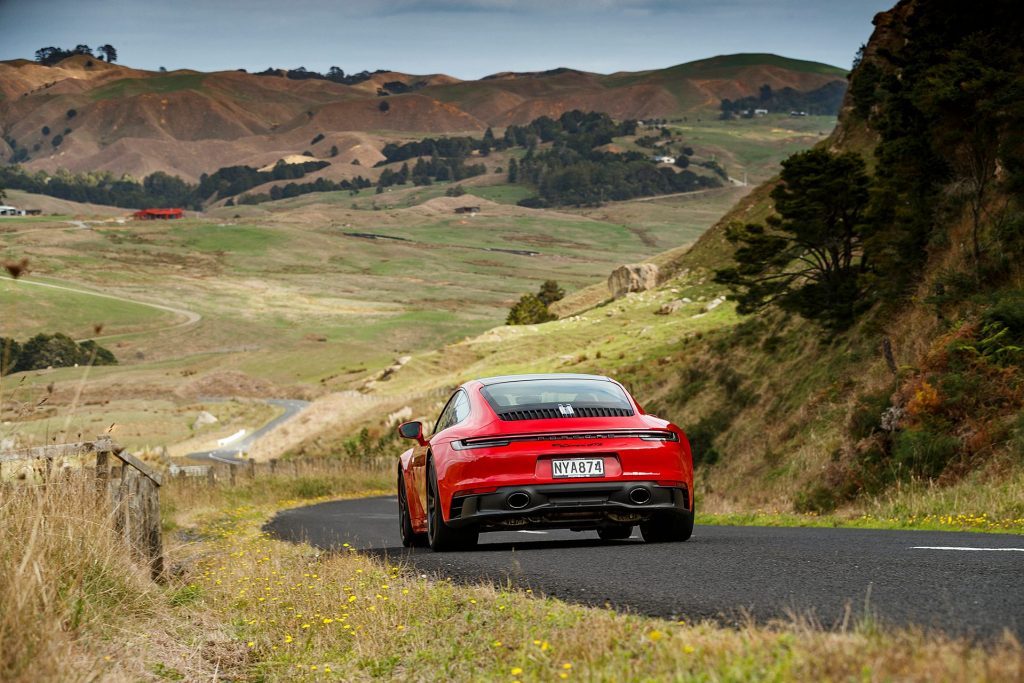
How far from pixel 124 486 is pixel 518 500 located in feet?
12.6

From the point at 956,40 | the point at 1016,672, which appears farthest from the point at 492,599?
the point at 956,40

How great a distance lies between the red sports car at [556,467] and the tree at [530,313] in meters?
96.2

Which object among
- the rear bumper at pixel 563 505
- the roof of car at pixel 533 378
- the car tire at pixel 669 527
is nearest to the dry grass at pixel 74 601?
the rear bumper at pixel 563 505

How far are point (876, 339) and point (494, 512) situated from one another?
24.0 metres

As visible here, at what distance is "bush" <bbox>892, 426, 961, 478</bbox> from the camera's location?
19.4 metres

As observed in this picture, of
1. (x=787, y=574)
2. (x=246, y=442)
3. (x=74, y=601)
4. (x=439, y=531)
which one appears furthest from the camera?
(x=246, y=442)

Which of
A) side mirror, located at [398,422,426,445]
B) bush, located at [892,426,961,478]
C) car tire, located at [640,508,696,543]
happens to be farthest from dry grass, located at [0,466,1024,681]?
bush, located at [892,426,961,478]

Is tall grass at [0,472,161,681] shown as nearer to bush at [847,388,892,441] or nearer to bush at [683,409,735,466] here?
bush at [847,388,892,441]

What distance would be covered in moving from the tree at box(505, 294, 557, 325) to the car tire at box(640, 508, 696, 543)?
95.7m

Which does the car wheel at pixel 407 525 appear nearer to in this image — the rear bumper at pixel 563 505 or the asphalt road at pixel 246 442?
the rear bumper at pixel 563 505

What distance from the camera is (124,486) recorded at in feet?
38.2

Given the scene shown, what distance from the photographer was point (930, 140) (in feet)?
93.5

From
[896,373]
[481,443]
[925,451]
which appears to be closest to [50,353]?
[896,373]

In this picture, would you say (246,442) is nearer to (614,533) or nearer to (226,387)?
(226,387)
